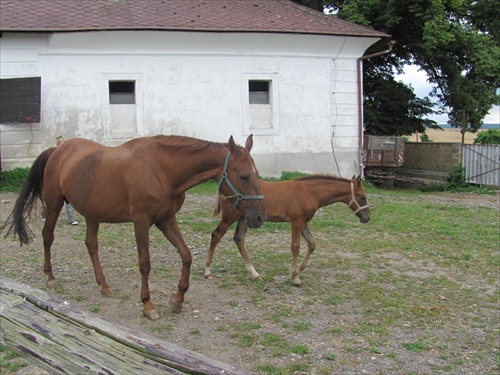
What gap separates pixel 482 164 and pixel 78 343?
19644mm

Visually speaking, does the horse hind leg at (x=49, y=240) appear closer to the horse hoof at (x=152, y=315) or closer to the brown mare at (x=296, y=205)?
the horse hoof at (x=152, y=315)

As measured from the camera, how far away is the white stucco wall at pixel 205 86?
1590 centimetres

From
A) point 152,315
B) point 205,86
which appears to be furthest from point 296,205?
point 205,86

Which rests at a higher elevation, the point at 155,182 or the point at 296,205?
the point at 155,182

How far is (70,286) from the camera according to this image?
6680 millimetres

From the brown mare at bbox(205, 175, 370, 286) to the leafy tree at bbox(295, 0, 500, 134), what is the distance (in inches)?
542

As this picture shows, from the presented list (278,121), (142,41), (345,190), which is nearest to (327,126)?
(278,121)

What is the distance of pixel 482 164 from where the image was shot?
19797mm

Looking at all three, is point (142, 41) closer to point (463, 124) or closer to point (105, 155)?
point (105, 155)

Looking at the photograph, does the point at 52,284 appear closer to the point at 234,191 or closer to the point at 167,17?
the point at 234,191

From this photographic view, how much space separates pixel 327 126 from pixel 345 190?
11.4 metres

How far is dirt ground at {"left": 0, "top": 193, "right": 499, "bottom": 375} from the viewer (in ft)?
15.8

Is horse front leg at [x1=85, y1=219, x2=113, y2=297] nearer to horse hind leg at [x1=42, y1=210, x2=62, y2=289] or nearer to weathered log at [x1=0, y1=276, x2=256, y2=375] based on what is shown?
horse hind leg at [x1=42, y1=210, x2=62, y2=289]

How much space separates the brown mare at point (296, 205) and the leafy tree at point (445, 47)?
13762 mm
